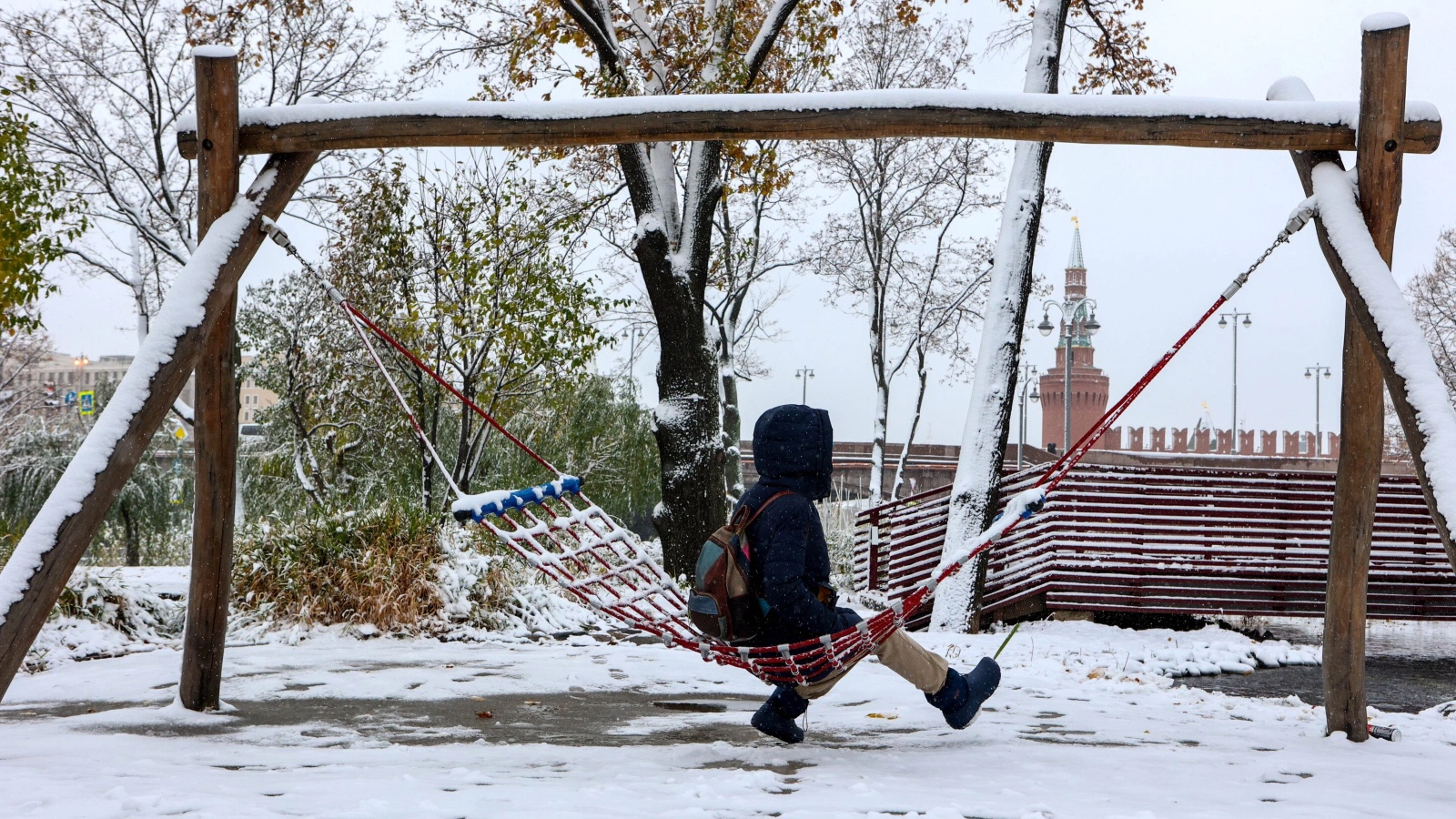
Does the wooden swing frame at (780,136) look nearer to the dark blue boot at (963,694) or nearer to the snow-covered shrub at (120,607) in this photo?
the dark blue boot at (963,694)

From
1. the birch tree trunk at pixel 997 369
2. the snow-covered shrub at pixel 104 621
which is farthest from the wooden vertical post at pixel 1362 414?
the snow-covered shrub at pixel 104 621

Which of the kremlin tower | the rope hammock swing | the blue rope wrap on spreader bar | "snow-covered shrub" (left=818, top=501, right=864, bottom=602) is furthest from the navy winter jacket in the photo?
the kremlin tower

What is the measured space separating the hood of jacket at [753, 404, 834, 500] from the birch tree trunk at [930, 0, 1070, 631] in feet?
17.5

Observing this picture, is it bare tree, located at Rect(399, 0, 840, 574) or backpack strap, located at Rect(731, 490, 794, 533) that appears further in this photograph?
bare tree, located at Rect(399, 0, 840, 574)

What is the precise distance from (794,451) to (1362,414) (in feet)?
7.38

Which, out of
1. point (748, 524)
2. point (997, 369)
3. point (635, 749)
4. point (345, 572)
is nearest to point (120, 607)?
point (345, 572)

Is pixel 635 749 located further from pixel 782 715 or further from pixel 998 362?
pixel 998 362

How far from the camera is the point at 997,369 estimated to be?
923cm

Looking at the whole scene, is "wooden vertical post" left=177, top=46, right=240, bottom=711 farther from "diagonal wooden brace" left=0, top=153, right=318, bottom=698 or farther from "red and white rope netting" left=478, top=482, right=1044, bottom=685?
"red and white rope netting" left=478, top=482, right=1044, bottom=685

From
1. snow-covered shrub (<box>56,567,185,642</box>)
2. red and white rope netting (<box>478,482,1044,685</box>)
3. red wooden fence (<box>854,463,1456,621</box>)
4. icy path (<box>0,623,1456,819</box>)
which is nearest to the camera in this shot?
icy path (<box>0,623,1456,819</box>)

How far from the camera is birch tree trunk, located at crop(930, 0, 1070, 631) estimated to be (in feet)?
30.2

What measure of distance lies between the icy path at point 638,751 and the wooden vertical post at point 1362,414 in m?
0.26

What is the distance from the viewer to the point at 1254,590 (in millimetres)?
10211

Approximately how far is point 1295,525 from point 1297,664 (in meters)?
2.27
